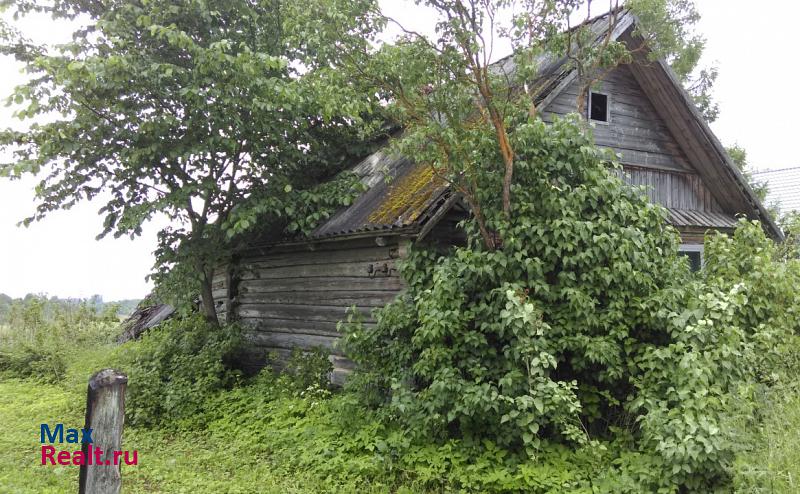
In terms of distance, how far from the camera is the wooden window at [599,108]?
9758 millimetres

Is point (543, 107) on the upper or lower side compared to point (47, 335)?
upper

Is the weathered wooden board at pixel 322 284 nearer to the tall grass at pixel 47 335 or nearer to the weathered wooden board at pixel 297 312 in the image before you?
the weathered wooden board at pixel 297 312

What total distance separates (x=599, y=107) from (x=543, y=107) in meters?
2.41

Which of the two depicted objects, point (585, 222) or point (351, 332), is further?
point (351, 332)

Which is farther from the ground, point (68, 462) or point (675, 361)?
point (675, 361)

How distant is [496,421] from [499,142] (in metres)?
3.16

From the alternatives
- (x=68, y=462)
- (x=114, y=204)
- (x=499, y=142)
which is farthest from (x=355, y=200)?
(x=68, y=462)

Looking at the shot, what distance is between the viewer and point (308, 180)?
9797mm

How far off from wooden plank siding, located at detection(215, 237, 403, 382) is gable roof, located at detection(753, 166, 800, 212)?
910 inches

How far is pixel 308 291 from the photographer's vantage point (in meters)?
9.44

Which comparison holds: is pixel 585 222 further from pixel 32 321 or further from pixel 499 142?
pixel 32 321

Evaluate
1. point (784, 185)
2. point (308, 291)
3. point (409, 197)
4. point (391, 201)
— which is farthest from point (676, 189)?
point (784, 185)

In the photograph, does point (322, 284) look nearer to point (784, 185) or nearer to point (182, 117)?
point (182, 117)

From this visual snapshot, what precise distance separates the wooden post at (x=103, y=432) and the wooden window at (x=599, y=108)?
8.89 m
